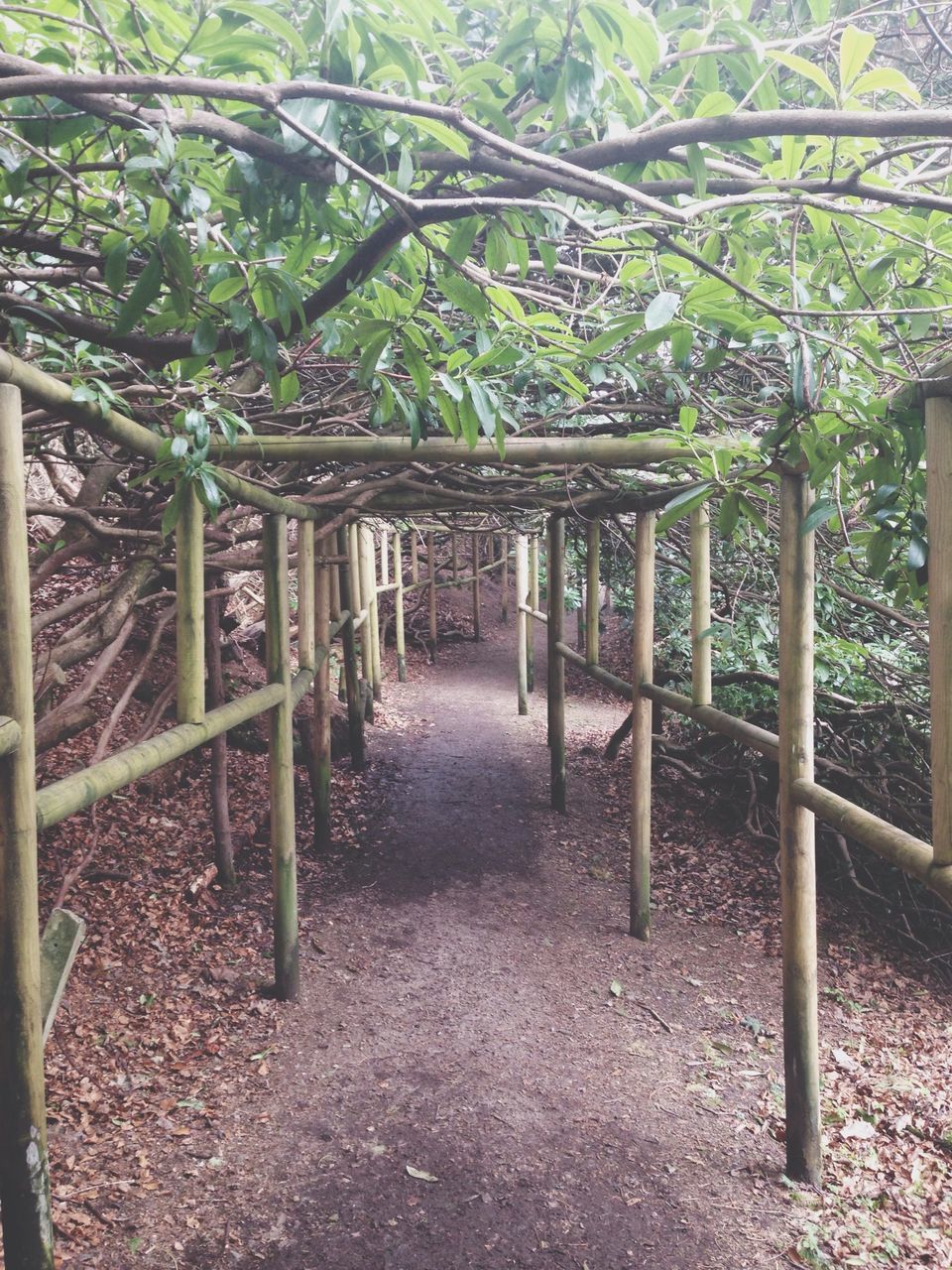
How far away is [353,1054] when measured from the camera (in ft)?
9.62

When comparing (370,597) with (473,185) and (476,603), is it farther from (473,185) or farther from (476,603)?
(473,185)

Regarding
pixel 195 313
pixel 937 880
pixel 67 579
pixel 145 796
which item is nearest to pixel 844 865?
pixel 937 880

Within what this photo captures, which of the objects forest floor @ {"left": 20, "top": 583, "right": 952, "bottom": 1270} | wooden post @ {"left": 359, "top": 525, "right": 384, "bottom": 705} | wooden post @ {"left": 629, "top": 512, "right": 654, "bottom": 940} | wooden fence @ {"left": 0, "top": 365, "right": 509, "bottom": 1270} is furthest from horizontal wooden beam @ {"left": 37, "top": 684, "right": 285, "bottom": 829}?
wooden post @ {"left": 359, "top": 525, "right": 384, "bottom": 705}

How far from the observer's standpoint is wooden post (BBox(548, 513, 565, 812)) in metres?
5.88

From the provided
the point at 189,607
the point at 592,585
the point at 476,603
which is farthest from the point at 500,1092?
the point at 476,603

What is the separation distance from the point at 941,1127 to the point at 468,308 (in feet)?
10.0

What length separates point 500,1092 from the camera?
2.71 meters

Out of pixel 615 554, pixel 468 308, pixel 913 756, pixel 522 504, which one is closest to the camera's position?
pixel 468 308

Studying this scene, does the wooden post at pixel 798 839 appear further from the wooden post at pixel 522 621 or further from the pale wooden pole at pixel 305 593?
the wooden post at pixel 522 621

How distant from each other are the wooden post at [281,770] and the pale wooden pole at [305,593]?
0.61 meters

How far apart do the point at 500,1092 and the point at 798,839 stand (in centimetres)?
137

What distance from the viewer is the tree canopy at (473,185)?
3.59 feet

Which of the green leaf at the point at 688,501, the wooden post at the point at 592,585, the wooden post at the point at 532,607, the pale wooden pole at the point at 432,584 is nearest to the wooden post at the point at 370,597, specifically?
the wooden post at the point at 532,607

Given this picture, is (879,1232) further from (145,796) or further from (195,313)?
(145,796)
